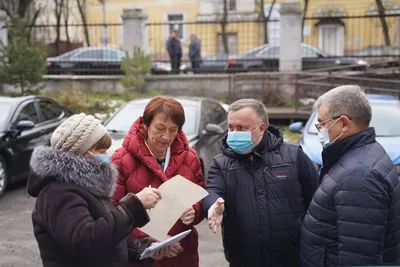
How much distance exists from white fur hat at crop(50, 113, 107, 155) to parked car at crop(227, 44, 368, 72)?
1609 centimetres

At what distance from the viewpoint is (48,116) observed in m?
9.75

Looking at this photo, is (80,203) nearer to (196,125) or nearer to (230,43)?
(196,125)

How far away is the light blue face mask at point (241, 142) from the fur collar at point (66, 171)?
861mm

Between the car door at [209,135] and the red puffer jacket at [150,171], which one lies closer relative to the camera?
the red puffer jacket at [150,171]

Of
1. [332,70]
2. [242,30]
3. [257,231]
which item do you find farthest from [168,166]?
[242,30]

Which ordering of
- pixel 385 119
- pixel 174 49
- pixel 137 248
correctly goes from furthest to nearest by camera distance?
pixel 174 49
pixel 385 119
pixel 137 248

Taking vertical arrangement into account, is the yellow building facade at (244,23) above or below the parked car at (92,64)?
above

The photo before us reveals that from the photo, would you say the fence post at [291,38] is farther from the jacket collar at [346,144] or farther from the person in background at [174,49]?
the jacket collar at [346,144]

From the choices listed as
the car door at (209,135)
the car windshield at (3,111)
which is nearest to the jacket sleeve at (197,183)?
the car door at (209,135)

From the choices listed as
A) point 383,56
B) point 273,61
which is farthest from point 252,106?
point 383,56

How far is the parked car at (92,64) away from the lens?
60.8 feet

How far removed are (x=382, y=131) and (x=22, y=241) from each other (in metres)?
5.37

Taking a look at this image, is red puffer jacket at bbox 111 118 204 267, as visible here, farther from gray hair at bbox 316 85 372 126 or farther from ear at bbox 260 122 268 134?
gray hair at bbox 316 85 372 126

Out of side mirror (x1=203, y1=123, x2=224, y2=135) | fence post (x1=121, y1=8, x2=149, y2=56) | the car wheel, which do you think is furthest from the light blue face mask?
fence post (x1=121, y1=8, x2=149, y2=56)
